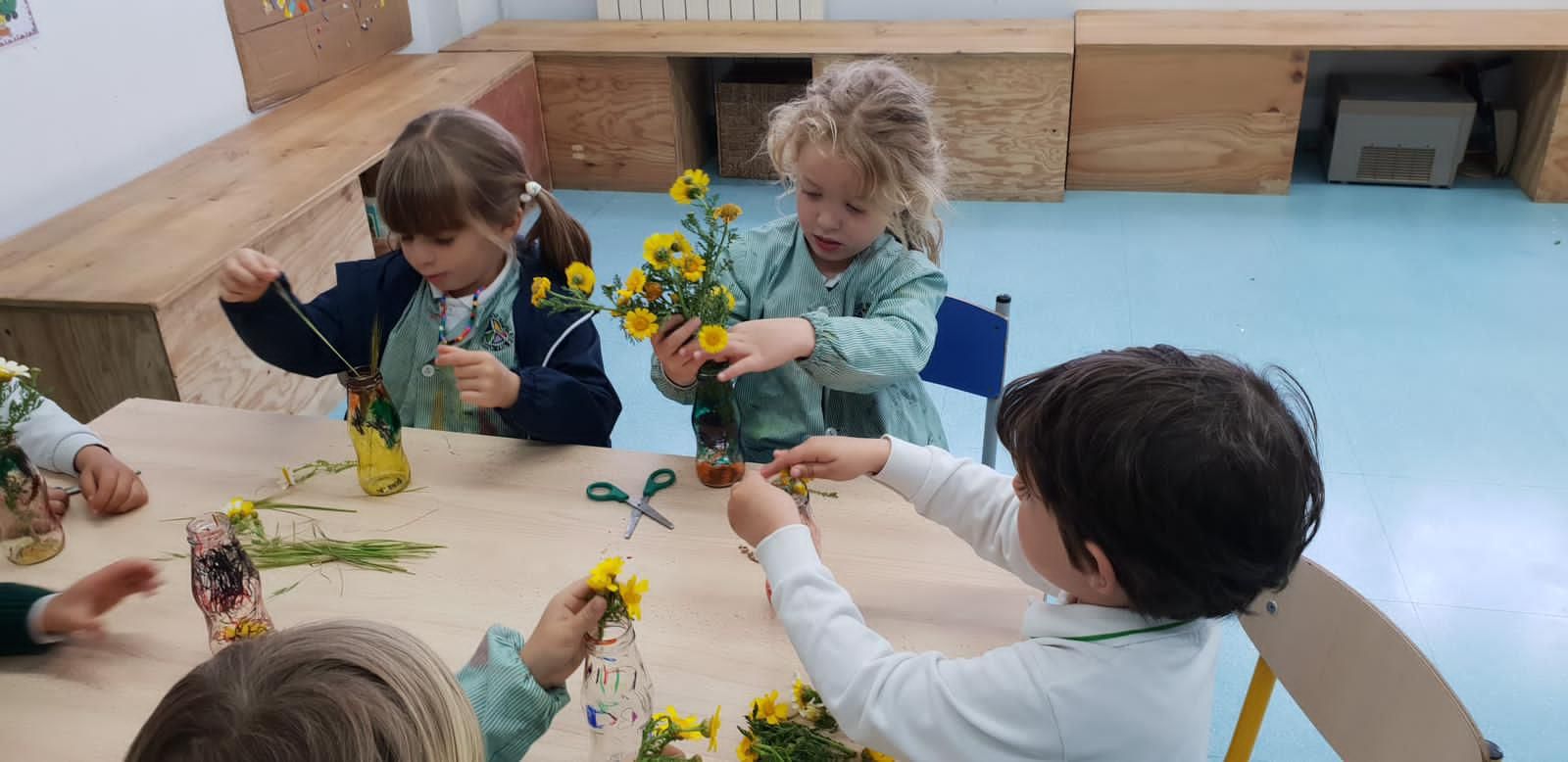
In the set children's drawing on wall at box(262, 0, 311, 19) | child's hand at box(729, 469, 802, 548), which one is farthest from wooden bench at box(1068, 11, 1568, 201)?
child's hand at box(729, 469, 802, 548)

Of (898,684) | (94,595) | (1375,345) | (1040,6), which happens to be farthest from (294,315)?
(1040,6)

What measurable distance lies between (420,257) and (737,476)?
0.61m

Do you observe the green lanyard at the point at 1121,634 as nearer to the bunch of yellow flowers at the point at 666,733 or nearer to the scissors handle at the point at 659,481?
the bunch of yellow flowers at the point at 666,733

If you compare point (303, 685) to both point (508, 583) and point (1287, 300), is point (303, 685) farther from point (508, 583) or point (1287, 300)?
point (1287, 300)

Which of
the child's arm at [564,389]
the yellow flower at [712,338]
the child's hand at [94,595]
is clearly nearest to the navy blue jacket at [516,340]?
the child's arm at [564,389]

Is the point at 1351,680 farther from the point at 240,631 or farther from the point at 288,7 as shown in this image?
the point at 288,7

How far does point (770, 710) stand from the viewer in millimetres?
1065

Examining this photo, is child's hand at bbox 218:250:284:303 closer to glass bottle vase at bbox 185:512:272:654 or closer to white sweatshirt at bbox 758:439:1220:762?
glass bottle vase at bbox 185:512:272:654

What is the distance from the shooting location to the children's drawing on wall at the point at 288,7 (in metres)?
3.49

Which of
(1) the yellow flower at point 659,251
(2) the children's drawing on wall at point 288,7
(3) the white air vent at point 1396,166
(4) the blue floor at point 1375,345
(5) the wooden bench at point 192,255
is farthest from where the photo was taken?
(3) the white air vent at point 1396,166

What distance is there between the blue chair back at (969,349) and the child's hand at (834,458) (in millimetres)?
508

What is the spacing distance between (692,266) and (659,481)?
1.14 feet

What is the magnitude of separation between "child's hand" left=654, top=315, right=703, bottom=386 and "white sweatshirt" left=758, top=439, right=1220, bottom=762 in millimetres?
340

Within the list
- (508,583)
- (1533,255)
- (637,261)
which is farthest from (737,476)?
(1533,255)
